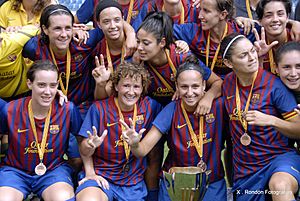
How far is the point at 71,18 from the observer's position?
4648mm

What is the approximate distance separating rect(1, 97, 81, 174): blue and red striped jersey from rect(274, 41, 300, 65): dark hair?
167cm

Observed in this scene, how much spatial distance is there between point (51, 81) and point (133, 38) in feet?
2.77

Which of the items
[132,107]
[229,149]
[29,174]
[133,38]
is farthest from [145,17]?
[29,174]

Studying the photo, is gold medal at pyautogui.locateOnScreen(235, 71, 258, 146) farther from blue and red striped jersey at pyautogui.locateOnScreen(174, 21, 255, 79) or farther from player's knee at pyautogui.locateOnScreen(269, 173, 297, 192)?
blue and red striped jersey at pyautogui.locateOnScreen(174, 21, 255, 79)

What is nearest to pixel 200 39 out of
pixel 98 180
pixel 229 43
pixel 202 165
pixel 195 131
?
pixel 229 43

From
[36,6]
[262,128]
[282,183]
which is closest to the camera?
[282,183]

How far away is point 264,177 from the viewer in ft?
13.4

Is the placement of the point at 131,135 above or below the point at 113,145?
above

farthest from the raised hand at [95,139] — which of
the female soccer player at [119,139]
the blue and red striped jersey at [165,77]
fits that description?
the blue and red striped jersey at [165,77]

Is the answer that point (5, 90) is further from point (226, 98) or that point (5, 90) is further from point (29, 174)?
point (226, 98)

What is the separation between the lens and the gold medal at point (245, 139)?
4.15 meters

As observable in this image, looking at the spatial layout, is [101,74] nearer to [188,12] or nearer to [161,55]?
[161,55]

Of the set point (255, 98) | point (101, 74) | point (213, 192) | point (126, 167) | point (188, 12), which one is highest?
point (188, 12)

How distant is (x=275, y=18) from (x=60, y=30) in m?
1.76
